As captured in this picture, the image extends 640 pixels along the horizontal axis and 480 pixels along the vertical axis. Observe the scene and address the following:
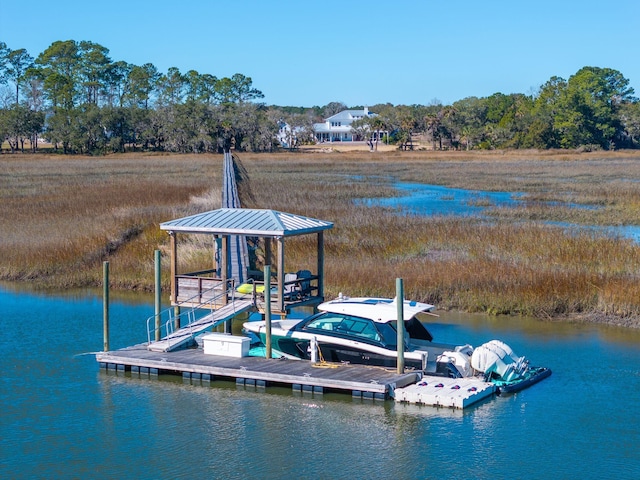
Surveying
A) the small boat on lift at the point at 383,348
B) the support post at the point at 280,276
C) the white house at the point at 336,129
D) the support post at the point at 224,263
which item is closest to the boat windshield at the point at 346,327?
the small boat on lift at the point at 383,348

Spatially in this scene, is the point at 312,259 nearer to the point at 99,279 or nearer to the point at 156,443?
the point at 99,279

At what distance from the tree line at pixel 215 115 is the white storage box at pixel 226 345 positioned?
93486 mm

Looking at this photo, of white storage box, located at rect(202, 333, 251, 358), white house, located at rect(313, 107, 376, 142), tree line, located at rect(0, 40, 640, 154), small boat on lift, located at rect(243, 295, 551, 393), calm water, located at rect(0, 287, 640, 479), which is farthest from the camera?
white house, located at rect(313, 107, 376, 142)

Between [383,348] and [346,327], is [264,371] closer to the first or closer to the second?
[346,327]

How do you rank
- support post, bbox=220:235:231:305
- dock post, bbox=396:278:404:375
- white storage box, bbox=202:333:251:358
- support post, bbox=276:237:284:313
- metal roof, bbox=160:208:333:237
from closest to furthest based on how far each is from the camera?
dock post, bbox=396:278:404:375, white storage box, bbox=202:333:251:358, support post, bbox=276:237:284:313, metal roof, bbox=160:208:333:237, support post, bbox=220:235:231:305

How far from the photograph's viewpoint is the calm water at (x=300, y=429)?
48.4 feet

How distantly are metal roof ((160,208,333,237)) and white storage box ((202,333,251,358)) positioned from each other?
226cm

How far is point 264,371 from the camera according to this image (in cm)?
1825

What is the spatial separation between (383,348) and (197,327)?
450 centimetres

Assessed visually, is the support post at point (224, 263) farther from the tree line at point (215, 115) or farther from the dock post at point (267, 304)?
the tree line at point (215, 115)

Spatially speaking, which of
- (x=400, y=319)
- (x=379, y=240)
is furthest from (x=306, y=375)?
(x=379, y=240)

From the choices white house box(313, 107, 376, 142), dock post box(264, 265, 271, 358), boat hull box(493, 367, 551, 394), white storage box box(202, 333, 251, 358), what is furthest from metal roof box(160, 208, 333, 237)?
white house box(313, 107, 376, 142)

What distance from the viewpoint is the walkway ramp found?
65.6 feet

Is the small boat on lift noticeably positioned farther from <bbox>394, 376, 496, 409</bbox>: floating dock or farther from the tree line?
the tree line
